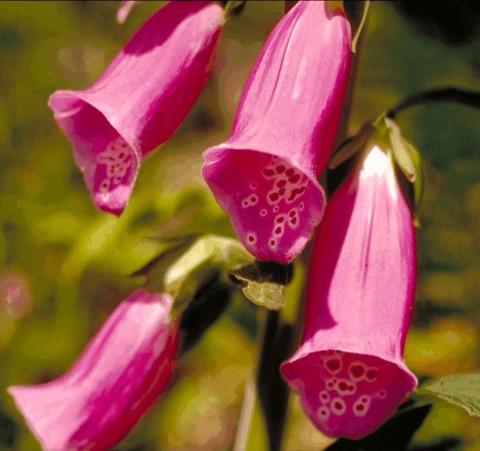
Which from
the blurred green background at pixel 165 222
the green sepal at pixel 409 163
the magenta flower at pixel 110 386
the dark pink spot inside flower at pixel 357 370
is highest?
the green sepal at pixel 409 163

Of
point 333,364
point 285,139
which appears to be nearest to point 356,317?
point 333,364

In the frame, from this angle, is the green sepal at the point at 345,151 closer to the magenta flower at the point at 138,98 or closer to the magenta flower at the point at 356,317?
the magenta flower at the point at 356,317

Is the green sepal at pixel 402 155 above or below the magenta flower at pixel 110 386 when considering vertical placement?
above

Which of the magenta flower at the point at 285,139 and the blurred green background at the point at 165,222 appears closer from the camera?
the magenta flower at the point at 285,139

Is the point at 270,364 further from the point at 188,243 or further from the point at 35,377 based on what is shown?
the point at 35,377

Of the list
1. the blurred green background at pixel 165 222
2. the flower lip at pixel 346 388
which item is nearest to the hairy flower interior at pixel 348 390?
the flower lip at pixel 346 388

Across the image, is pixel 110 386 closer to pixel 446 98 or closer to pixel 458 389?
pixel 458 389

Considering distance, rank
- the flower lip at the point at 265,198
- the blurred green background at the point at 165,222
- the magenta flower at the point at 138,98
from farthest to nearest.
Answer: the blurred green background at the point at 165,222
the magenta flower at the point at 138,98
the flower lip at the point at 265,198
